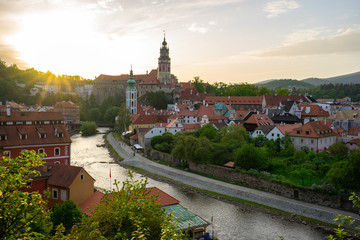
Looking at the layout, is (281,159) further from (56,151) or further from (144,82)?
(144,82)

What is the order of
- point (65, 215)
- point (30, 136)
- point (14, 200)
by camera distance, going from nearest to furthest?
point (14, 200)
point (65, 215)
point (30, 136)

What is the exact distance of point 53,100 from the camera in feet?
304

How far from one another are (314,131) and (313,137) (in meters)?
0.70

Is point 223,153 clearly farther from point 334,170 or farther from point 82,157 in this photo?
point 82,157

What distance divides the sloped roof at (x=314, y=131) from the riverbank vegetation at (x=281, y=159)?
5.03 feet

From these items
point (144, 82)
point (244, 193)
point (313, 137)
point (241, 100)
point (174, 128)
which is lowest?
point (244, 193)

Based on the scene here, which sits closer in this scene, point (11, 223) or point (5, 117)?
point (11, 223)

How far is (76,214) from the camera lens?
1366cm

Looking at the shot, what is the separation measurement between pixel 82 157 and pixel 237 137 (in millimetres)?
19051

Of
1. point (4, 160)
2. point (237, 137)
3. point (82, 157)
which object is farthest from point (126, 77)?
point (4, 160)

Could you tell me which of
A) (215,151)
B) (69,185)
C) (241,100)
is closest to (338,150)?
(215,151)

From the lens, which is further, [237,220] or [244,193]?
[244,193]

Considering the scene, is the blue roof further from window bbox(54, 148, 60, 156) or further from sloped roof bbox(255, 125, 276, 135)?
sloped roof bbox(255, 125, 276, 135)

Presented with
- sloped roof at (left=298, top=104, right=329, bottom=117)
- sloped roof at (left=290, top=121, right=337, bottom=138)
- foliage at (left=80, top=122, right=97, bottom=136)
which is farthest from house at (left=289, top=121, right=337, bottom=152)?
foliage at (left=80, top=122, right=97, bottom=136)
